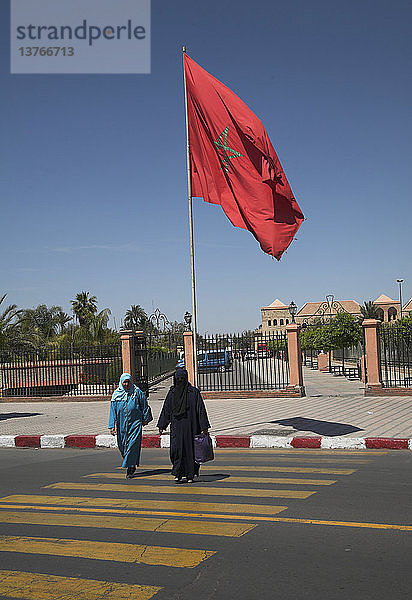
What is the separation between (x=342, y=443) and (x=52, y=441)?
5.93 metres

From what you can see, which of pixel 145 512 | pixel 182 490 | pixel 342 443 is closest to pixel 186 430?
pixel 182 490

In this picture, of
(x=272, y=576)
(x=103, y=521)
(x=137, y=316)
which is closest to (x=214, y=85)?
(x=103, y=521)

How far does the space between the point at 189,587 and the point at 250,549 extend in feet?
3.14

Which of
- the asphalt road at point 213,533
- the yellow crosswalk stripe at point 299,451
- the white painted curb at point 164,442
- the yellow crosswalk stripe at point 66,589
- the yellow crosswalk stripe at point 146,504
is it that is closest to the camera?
the yellow crosswalk stripe at point 66,589

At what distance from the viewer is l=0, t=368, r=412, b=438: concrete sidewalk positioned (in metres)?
13.0

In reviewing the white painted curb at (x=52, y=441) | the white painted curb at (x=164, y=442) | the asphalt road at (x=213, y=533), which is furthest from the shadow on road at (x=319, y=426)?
the white painted curb at (x=52, y=441)

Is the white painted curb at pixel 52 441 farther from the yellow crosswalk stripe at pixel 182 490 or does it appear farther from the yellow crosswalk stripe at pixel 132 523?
the yellow crosswalk stripe at pixel 132 523

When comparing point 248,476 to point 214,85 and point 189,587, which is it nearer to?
point 189,587

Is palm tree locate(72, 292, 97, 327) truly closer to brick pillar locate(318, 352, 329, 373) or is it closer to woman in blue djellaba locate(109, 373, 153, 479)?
brick pillar locate(318, 352, 329, 373)

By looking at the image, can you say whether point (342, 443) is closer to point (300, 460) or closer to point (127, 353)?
point (300, 460)

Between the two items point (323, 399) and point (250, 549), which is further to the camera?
point (323, 399)

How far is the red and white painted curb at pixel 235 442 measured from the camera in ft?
36.4

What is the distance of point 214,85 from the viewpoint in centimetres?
1170

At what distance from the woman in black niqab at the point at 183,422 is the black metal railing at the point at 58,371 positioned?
1512cm
